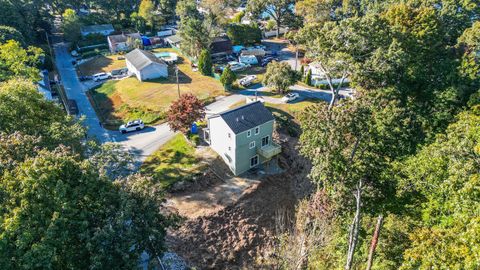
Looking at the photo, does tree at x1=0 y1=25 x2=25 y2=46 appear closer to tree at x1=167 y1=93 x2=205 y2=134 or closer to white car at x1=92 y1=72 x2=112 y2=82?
white car at x1=92 y1=72 x2=112 y2=82

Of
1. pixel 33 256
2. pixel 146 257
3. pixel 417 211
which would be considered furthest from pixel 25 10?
pixel 417 211

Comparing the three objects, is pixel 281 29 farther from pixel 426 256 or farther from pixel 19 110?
pixel 426 256

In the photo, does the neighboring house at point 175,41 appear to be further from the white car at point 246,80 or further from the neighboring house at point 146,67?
the white car at point 246,80

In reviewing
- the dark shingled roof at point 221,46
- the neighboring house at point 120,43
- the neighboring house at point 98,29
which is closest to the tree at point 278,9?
the dark shingled roof at point 221,46

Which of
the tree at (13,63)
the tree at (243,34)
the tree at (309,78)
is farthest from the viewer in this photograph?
the tree at (243,34)

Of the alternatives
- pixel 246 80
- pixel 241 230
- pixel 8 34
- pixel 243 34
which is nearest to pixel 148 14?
pixel 243 34

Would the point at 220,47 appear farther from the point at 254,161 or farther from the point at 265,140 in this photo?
the point at 254,161

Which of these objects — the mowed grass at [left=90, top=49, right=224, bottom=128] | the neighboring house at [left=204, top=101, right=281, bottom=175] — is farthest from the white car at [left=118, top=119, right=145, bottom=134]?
the neighboring house at [left=204, top=101, right=281, bottom=175]
